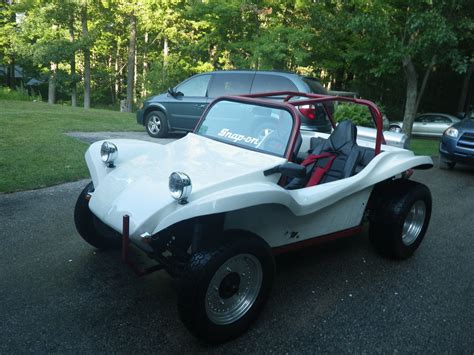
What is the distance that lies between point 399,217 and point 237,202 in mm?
2057

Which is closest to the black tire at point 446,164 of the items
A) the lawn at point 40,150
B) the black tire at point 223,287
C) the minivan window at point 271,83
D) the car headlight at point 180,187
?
the lawn at point 40,150

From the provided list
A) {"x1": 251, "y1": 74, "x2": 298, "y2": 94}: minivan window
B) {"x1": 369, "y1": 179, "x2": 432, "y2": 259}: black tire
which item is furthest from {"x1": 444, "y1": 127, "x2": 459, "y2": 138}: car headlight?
{"x1": 369, "y1": 179, "x2": 432, "y2": 259}: black tire

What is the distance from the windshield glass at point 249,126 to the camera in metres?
3.61

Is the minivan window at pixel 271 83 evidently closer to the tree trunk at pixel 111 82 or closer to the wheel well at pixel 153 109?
the wheel well at pixel 153 109

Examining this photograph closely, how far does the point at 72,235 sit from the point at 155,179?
5.63ft

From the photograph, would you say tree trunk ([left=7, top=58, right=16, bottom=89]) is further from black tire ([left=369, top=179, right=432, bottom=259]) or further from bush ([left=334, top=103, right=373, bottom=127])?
black tire ([left=369, top=179, right=432, bottom=259])

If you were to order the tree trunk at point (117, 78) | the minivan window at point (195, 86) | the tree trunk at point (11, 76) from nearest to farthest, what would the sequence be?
the minivan window at point (195, 86) → the tree trunk at point (11, 76) → the tree trunk at point (117, 78)

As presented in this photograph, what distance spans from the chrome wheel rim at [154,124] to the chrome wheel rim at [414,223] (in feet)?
24.0

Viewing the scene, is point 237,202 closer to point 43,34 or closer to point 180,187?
point 180,187

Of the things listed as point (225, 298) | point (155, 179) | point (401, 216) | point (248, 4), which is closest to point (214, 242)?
point (225, 298)

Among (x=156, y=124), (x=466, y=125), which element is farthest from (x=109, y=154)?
(x=466, y=125)

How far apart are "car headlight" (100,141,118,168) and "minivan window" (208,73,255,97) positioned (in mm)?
5710

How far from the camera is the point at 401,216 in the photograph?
3.95 meters

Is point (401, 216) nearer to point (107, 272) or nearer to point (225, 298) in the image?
point (225, 298)
